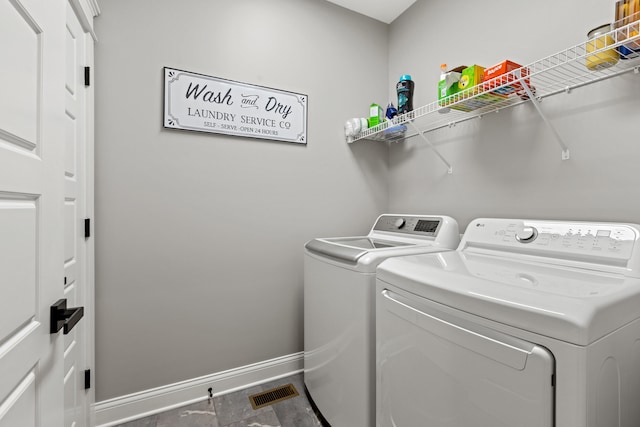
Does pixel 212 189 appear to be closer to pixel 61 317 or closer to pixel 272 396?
pixel 61 317

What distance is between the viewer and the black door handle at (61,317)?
2.43ft

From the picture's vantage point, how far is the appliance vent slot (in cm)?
172

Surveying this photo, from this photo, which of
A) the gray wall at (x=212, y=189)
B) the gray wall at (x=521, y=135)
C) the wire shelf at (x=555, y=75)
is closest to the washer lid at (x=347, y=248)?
the gray wall at (x=212, y=189)

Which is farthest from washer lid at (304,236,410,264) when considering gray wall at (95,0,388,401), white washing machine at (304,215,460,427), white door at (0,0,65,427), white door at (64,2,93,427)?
white door at (64,2,93,427)

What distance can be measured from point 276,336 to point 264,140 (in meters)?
1.35

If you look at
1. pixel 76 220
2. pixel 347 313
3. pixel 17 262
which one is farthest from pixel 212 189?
pixel 17 262

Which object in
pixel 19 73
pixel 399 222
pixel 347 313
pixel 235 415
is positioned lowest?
pixel 235 415

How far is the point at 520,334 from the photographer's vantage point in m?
0.69

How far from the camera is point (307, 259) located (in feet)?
5.70

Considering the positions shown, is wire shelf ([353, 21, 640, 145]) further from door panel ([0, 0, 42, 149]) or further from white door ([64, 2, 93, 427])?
white door ([64, 2, 93, 427])

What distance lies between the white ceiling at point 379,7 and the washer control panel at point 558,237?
5.85 ft

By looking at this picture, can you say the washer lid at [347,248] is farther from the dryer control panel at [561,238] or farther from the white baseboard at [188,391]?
the white baseboard at [188,391]

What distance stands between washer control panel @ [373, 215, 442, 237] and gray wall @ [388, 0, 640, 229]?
24 centimetres

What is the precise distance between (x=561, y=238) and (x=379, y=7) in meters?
2.06
